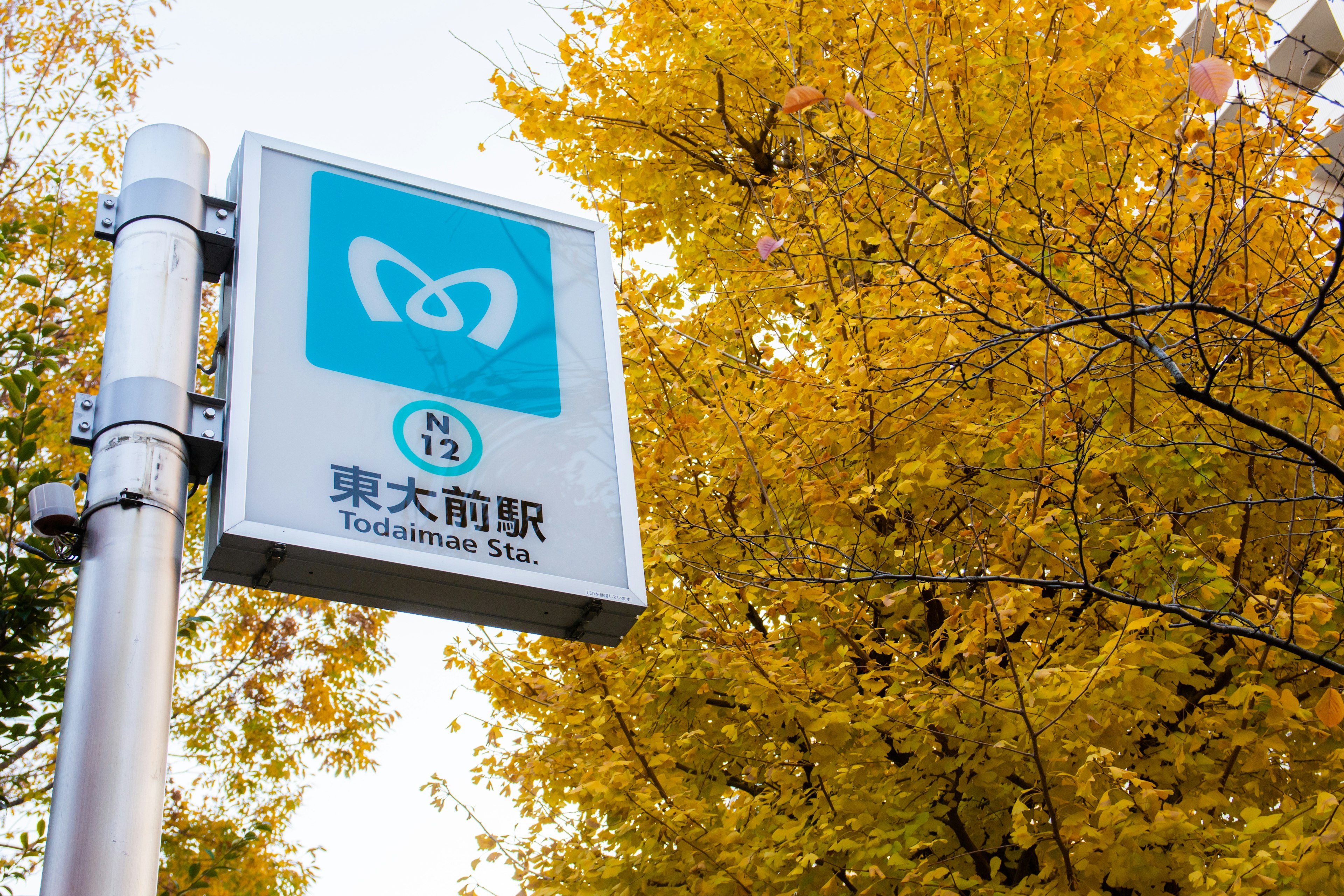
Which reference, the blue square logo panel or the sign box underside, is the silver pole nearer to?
the sign box underside

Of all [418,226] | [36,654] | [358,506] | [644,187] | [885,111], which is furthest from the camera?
[644,187]

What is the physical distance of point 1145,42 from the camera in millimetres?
7023

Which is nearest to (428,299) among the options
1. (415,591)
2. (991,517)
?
(415,591)

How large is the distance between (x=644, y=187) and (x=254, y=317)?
5218mm

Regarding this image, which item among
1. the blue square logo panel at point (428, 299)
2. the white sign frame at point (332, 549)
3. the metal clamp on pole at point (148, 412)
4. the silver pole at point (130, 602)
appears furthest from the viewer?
the blue square logo panel at point (428, 299)

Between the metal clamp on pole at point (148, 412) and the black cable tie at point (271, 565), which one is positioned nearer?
the metal clamp on pole at point (148, 412)

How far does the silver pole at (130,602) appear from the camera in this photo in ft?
6.73

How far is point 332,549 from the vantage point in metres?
2.78

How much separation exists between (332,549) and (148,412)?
54cm

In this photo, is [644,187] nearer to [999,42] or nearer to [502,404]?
[999,42]

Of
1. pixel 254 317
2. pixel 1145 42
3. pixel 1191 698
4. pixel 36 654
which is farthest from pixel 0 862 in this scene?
pixel 1145 42

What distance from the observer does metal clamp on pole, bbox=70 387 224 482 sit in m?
2.53

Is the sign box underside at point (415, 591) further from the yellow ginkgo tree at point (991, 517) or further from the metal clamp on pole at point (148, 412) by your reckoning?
the yellow ginkgo tree at point (991, 517)

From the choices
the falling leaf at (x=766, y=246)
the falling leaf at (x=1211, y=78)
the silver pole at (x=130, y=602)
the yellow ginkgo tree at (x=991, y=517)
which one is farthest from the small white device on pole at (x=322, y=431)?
the falling leaf at (x=1211, y=78)
